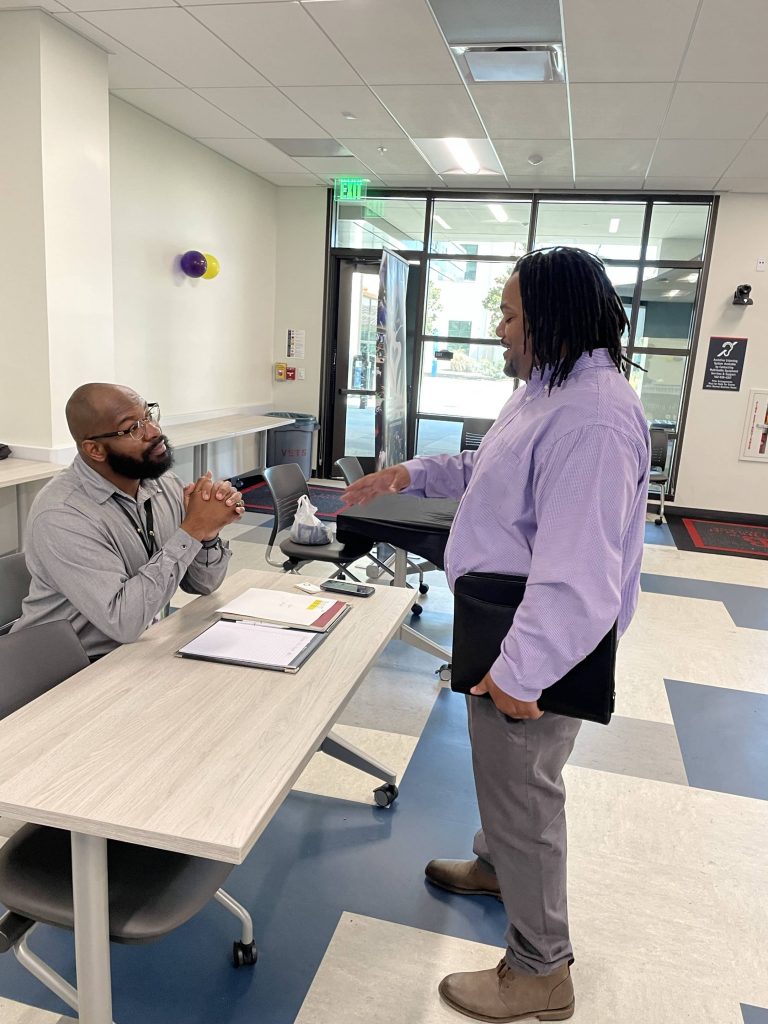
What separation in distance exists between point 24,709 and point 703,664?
A: 132 inches

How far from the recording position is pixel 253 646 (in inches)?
69.4

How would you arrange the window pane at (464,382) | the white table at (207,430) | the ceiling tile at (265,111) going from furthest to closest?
the window pane at (464,382) < the white table at (207,430) < the ceiling tile at (265,111)

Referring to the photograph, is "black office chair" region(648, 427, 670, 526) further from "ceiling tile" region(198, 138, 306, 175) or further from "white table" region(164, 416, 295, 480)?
"ceiling tile" region(198, 138, 306, 175)

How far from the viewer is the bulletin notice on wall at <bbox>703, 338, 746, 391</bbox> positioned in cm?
705

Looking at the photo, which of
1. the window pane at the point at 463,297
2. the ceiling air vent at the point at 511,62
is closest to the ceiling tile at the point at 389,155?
the window pane at the point at 463,297

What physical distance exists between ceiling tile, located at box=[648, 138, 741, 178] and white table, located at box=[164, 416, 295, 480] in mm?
3994

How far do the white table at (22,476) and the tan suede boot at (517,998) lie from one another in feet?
9.98

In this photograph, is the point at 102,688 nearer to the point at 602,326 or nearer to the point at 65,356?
the point at 602,326

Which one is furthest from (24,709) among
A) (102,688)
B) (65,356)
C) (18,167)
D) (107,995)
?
(18,167)

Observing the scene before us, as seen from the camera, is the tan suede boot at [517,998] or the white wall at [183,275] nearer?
the tan suede boot at [517,998]

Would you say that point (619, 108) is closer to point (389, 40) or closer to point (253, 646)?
point (389, 40)

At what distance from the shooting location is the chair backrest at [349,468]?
4.42 metres

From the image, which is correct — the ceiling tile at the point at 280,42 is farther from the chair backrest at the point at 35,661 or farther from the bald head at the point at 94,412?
the chair backrest at the point at 35,661

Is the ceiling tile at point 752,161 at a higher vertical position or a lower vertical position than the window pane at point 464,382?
higher
